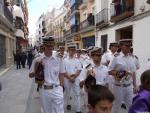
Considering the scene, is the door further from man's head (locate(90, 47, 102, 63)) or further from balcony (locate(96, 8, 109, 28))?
man's head (locate(90, 47, 102, 63))

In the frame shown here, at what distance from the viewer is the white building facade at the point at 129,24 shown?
17203 mm

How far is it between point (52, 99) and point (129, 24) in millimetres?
13941

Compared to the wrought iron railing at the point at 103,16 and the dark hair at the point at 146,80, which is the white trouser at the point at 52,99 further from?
the wrought iron railing at the point at 103,16

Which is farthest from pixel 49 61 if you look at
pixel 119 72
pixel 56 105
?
pixel 119 72

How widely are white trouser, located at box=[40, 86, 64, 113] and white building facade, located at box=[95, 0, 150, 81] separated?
906 cm

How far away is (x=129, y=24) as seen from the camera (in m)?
20.1

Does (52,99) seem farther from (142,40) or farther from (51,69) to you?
(142,40)

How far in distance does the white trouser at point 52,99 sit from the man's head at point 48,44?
0.68 meters

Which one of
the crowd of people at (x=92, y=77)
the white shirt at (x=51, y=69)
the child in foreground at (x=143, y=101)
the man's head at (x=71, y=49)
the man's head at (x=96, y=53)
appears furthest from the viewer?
the man's head at (x=71, y=49)

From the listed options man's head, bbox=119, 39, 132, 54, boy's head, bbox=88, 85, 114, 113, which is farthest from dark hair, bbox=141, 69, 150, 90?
man's head, bbox=119, 39, 132, 54

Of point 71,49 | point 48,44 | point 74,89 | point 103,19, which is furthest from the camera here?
point 103,19

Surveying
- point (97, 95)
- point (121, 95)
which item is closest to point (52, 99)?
point (121, 95)

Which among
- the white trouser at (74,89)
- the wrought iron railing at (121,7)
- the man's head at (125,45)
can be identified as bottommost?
the white trouser at (74,89)

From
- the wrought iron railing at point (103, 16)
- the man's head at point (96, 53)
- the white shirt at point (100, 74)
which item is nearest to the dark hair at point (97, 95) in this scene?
the man's head at point (96, 53)
